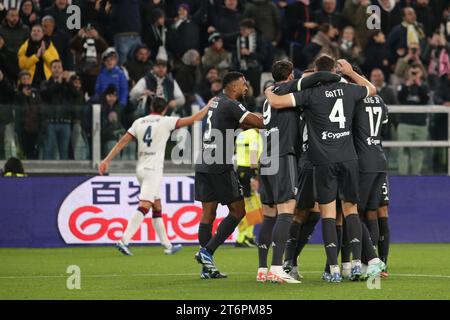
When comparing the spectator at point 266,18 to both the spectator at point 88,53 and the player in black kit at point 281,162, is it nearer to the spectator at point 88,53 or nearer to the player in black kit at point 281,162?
the spectator at point 88,53

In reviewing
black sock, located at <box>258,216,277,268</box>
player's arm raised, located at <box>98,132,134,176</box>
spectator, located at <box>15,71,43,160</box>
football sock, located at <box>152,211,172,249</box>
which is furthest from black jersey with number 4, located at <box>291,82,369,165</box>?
spectator, located at <box>15,71,43,160</box>

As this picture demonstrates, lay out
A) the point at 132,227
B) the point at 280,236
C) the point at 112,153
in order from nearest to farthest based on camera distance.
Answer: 1. the point at 280,236
2. the point at 112,153
3. the point at 132,227

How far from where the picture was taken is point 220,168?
14188mm

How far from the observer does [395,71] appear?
81.0ft

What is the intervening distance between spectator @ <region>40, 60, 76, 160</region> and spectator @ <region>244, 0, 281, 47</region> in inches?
192

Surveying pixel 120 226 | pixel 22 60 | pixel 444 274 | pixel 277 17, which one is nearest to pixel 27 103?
pixel 22 60

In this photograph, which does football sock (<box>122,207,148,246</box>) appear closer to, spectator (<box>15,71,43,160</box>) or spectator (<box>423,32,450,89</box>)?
spectator (<box>15,71,43,160</box>)

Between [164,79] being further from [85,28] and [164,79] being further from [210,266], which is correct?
[210,266]

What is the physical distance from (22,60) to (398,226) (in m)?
7.81

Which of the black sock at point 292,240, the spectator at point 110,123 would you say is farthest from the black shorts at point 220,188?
the spectator at point 110,123

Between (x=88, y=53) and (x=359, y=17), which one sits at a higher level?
(x=359, y=17)

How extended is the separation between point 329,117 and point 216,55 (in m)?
11.2

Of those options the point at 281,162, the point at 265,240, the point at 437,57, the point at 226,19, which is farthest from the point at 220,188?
the point at 437,57

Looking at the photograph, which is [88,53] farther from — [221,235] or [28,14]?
[221,235]
